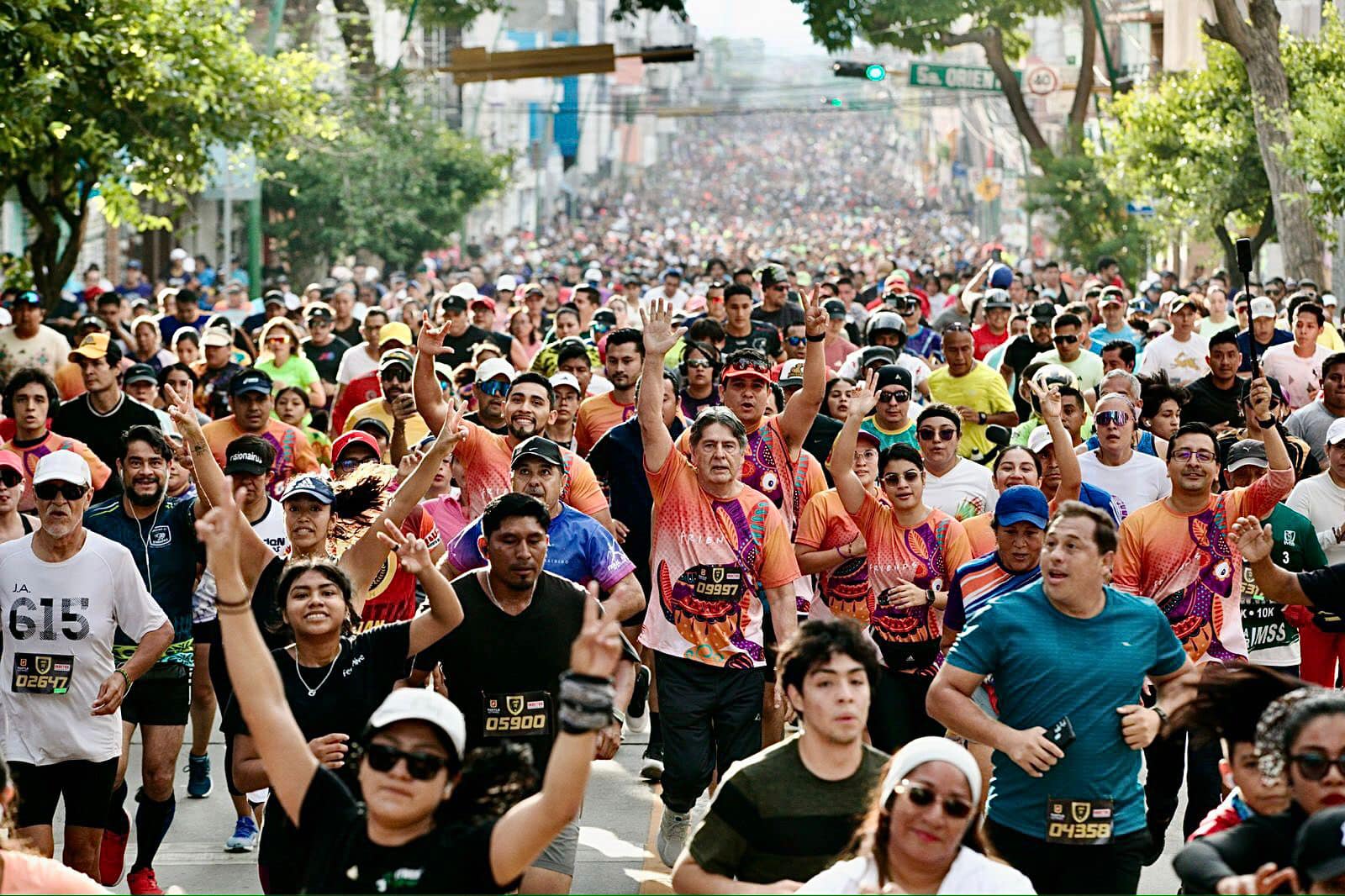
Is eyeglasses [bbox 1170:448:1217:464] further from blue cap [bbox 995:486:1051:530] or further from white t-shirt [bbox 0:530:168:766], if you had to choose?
white t-shirt [bbox 0:530:168:766]

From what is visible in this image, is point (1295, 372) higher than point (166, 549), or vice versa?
point (1295, 372)

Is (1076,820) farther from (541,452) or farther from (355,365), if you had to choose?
(355,365)

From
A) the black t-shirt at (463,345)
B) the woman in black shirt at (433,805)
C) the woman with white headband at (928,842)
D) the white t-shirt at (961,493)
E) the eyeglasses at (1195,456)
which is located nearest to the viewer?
Answer: the woman in black shirt at (433,805)

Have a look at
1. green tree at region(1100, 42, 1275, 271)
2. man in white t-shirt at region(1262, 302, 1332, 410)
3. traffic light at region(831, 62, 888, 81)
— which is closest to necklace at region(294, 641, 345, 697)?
man in white t-shirt at region(1262, 302, 1332, 410)

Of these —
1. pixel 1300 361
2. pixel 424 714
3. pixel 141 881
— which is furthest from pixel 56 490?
pixel 1300 361

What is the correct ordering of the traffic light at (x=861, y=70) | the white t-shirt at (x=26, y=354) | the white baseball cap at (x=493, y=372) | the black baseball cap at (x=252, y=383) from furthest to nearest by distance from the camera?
1. the traffic light at (x=861, y=70)
2. the white t-shirt at (x=26, y=354)
3. the white baseball cap at (x=493, y=372)
4. the black baseball cap at (x=252, y=383)

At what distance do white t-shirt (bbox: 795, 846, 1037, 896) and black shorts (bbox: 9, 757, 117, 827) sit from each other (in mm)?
3693

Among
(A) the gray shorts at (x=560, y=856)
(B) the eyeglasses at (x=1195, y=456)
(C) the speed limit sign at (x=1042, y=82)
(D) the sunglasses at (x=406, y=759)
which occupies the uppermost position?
(C) the speed limit sign at (x=1042, y=82)

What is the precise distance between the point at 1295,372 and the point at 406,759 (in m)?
10.8

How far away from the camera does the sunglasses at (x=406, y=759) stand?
4.60 metres

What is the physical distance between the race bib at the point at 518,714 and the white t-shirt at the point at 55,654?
1.64 meters

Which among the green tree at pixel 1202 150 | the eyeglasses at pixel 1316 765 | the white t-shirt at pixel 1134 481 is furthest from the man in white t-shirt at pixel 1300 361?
the green tree at pixel 1202 150

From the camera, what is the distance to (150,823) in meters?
8.20

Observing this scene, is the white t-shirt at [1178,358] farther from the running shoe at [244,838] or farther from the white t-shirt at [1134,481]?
the running shoe at [244,838]
